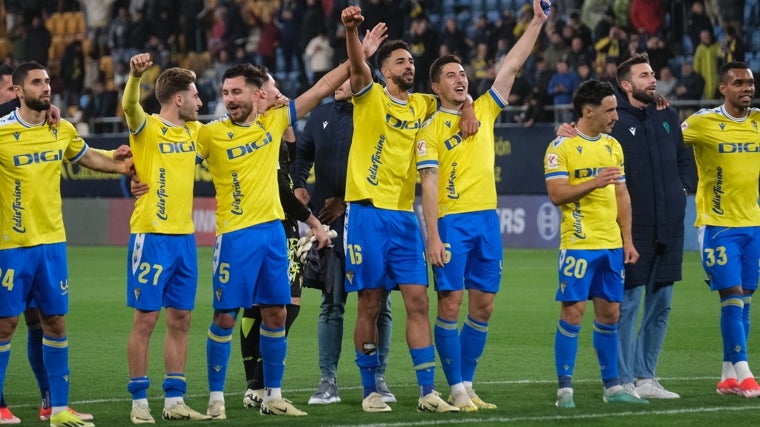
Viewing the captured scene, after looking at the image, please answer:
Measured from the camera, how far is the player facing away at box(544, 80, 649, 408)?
9.27 m

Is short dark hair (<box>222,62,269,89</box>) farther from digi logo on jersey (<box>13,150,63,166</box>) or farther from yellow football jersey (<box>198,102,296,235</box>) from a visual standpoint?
digi logo on jersey (<box>13,150,63,166</box>)

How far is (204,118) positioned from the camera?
28016mm

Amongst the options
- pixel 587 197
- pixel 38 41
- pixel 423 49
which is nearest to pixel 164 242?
pixel 587 197

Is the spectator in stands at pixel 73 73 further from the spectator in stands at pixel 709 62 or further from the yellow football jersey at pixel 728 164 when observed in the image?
the yellow football jersey at pixel 728 164

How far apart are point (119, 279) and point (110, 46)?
13599mm

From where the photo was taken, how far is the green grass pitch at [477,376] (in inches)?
345

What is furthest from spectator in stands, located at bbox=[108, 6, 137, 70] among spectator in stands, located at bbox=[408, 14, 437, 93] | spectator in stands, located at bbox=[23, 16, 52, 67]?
spectator in stands, located at bbox=[408, 14, 437, 93]

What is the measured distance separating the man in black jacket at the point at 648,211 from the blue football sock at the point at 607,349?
1.49ft

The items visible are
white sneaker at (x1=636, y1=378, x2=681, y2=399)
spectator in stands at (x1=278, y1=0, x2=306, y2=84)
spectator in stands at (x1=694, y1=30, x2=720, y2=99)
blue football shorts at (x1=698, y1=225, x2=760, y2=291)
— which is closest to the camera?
white sneaker at (x1=636, y1=378, x2=681, y2=399)

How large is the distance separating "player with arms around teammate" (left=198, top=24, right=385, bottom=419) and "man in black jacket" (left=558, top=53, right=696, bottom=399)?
2130 mm

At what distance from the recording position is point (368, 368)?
30.2ft

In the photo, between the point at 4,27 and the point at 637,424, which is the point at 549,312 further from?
the point at 4,27

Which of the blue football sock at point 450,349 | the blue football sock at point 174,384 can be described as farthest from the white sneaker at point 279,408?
the blue football sock at point 450,349

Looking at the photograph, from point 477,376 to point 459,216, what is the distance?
209cm
